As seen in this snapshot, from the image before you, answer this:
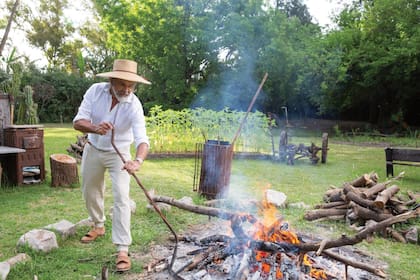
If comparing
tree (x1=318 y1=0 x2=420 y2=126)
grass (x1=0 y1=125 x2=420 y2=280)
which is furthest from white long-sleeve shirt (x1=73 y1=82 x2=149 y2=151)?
tree (x1=318 y1=0 x2=420 y2=126)

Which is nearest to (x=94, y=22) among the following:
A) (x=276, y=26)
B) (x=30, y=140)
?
(x=276, y=26)

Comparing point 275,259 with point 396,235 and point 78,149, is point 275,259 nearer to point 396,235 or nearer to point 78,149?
point 396,235

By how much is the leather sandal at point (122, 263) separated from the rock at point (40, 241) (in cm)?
75

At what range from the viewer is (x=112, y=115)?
138 inches

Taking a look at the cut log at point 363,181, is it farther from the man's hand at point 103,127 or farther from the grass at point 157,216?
the man's hand at point 103,127

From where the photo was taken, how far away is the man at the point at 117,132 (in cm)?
338

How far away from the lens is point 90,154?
366cm

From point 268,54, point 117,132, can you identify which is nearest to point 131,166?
point 117,132

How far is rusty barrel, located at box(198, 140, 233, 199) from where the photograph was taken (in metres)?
5.74

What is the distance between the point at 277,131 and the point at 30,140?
49.8 feet

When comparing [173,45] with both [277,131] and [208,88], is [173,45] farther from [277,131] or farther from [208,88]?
[277,131]

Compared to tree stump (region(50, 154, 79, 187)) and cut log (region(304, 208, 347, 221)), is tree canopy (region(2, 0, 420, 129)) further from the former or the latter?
cut log (region(304, 208, 347, 221))

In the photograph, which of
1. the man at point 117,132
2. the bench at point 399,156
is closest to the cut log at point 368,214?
the man at point 117,132

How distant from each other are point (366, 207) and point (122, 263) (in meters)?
2.99
